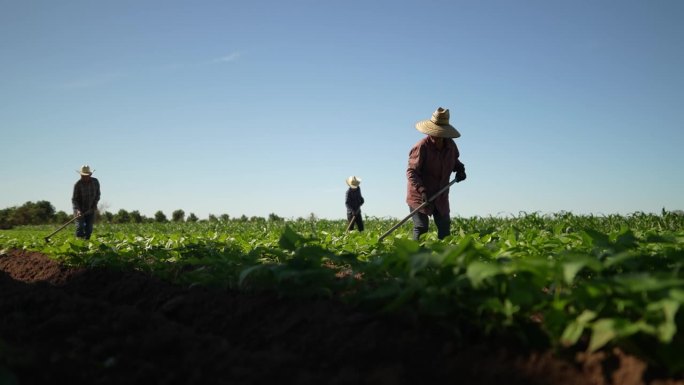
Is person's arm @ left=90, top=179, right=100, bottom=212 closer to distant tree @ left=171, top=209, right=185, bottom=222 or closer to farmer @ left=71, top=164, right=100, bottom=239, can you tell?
farmer @ left=71, top=164, right=100, bottom=239

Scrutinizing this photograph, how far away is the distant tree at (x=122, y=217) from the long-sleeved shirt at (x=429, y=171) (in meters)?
43.1

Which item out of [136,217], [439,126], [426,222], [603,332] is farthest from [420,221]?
[136,217]

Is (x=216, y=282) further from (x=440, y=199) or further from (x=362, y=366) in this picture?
(x=440, y=199)

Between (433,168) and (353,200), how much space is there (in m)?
7.88

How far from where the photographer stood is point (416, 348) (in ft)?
8.24

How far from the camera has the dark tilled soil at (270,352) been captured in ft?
7.63

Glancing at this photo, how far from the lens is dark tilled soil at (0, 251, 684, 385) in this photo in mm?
2324

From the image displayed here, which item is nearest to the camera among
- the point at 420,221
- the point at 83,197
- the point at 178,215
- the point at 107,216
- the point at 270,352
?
the point at 270,352

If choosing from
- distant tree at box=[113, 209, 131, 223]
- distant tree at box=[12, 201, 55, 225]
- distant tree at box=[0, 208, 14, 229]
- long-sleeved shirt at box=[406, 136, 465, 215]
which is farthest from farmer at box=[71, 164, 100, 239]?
distant tree at box=[12, 201, 55, 225]

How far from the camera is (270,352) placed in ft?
8.49

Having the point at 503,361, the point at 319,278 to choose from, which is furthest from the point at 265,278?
the point at 503,361

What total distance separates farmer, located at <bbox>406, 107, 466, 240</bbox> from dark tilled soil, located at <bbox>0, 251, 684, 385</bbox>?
3306 millimetres

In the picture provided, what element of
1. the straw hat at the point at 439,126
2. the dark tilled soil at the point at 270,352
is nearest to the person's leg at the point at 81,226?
the straw hat at the point at 439,126

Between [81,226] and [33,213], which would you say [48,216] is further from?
[81,226]
